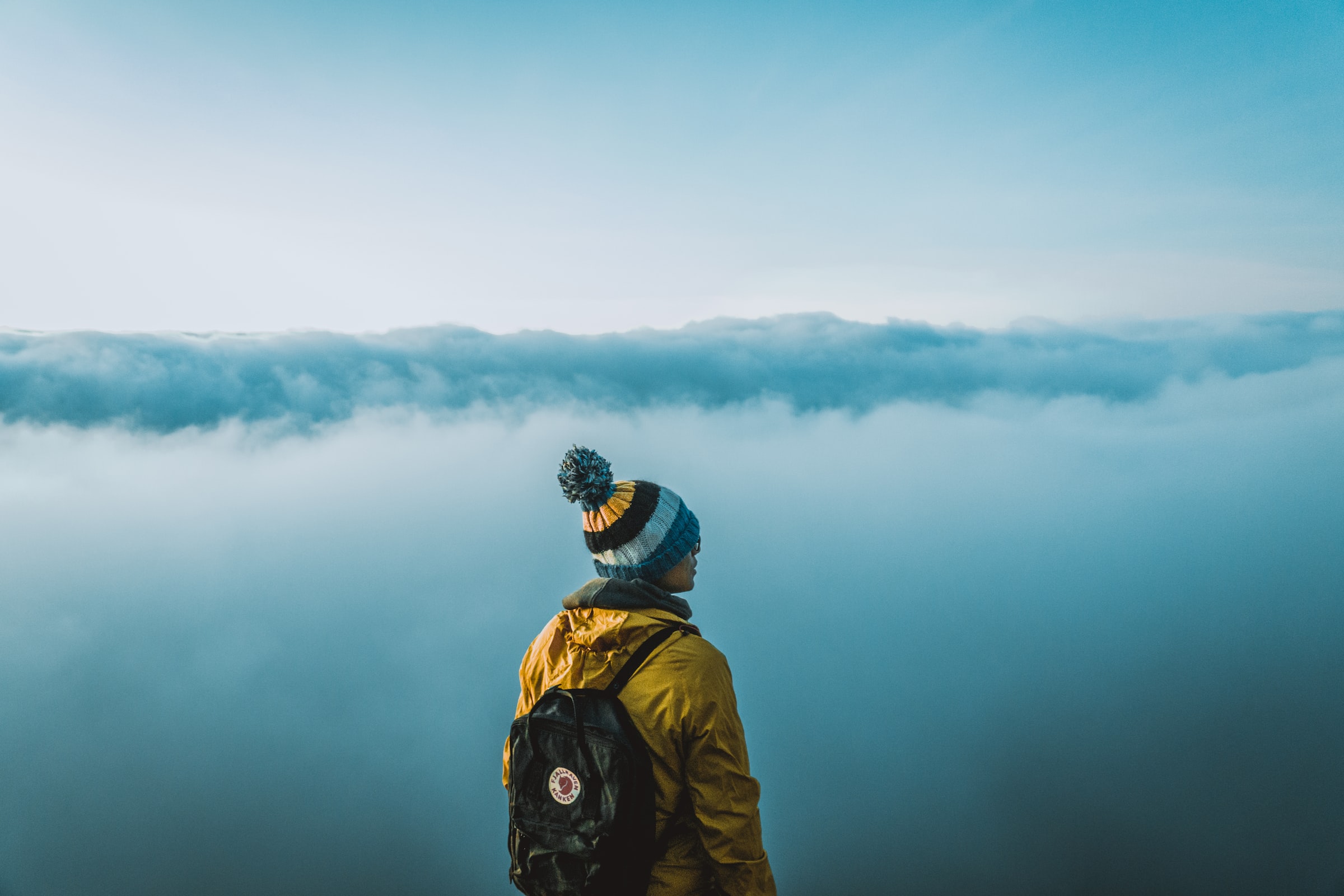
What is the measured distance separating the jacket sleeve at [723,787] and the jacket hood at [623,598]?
200mm

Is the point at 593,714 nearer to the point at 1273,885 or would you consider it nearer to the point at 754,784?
the point at 754,784

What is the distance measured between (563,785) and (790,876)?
18.3 meters

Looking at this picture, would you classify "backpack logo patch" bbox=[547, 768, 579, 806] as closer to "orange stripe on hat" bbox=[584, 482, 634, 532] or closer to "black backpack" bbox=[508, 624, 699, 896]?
"black backpack" bbox=[508, 624, 699, 896]

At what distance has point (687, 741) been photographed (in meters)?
1.47

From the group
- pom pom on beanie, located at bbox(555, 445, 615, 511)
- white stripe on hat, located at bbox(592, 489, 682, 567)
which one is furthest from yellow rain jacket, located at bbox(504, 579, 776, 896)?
pom pom on beanie, located at bbox(555, 445, 615, 511)

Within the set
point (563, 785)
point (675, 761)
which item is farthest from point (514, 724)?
point (675, 761)

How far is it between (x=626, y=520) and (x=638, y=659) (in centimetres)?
43

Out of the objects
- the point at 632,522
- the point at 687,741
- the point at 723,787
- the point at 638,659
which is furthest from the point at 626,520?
the point at 723,787

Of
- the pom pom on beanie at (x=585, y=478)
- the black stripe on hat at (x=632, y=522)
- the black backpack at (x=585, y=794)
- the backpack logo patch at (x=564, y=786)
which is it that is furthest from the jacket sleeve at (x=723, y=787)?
the pom pom on beanie at (x=585, y=478)

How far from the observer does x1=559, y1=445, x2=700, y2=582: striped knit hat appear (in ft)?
5.77

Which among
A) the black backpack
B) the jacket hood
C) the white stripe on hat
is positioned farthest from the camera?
the white stripe on hat

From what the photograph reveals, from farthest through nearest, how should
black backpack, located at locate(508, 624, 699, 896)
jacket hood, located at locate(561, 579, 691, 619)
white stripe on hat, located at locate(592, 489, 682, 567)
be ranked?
white stripe on hat, located at locate(592, 489, 682, 567) → jacket hood, located at locate(561, 579, 691, 619) → black backpack, located at locate(508, 624, 699, 896)

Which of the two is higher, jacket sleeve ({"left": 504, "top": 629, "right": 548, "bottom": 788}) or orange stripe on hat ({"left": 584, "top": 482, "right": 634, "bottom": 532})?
orange stripe on hat ({"left": 584, "top": 482, "right": 634, "bottom": 532})

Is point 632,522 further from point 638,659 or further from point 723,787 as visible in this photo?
point 723,787
